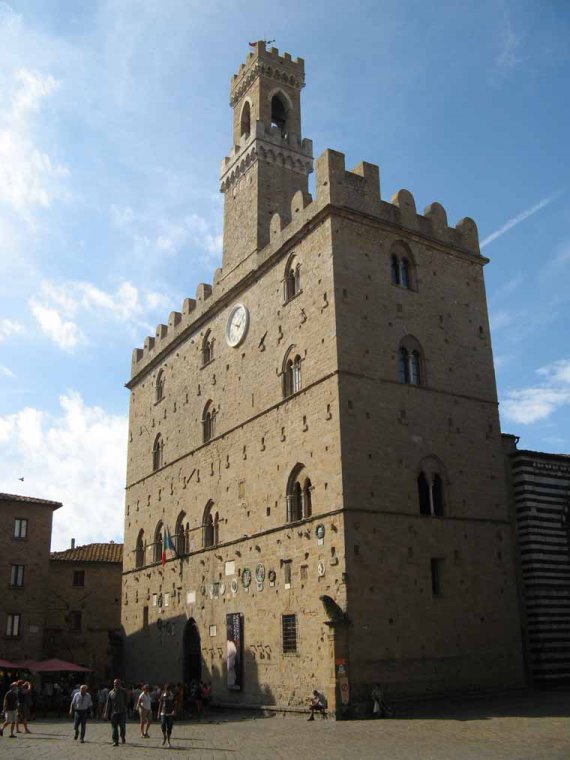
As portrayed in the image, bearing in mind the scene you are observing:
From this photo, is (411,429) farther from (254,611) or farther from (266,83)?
(266,83)

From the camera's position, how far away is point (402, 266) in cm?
2534

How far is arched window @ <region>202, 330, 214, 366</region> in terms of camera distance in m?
31.4

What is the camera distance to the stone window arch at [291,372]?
2466 centimetres

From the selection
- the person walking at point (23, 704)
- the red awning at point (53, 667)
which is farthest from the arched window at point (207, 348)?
the person walking at point (23, 704)

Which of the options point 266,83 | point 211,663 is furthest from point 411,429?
point 266,83

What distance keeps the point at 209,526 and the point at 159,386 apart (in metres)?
9.30

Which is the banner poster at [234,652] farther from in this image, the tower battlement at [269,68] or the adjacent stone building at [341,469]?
the tower battlement at [269,68]

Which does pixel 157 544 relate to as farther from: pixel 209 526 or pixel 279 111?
pixel 279 111

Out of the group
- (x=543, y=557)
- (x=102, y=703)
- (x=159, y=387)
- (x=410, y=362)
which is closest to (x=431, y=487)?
(x=410, y=362)

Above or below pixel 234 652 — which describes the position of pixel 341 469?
above

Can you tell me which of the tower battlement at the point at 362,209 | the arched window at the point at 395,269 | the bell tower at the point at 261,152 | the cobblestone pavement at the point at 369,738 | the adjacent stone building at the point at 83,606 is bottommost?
the cobblestone pavement at the point at 369,738

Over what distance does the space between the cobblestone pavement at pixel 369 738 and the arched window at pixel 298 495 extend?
5591 millimetres

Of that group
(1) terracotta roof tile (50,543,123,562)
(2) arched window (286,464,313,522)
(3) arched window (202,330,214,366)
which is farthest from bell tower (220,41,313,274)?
(1) terracotta roof tile (50,543,123,562)

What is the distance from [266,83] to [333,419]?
17.7 meters
